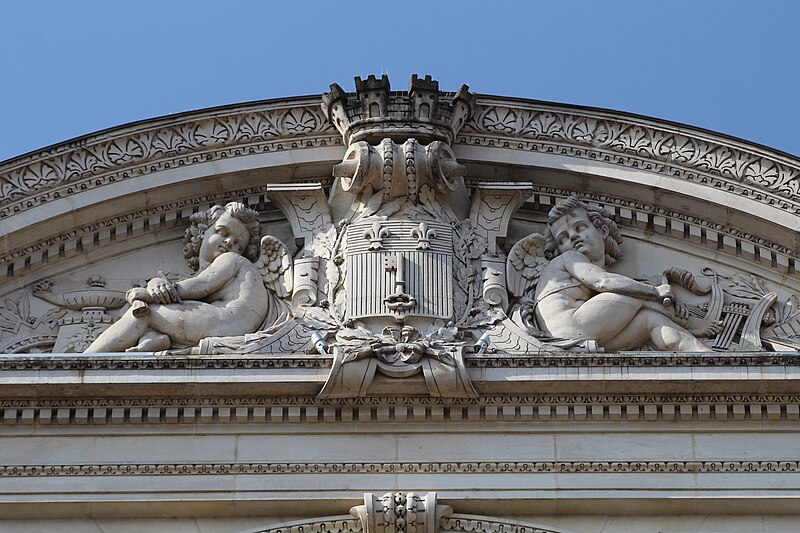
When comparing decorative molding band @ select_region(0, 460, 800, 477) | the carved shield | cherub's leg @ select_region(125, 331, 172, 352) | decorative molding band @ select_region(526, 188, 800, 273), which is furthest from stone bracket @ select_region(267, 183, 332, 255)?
decorative molding band @ select_region(0, 460, 800, 477)

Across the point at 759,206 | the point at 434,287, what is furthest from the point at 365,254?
the point at 759,206

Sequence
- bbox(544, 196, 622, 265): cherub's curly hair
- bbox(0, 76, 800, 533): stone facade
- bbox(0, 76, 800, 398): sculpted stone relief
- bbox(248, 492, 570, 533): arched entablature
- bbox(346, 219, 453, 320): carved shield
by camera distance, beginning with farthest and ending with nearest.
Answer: bbox(544, 196, 622, 265): cherub's curly hair → bbox(346, 219, 453, 320): carved shield → bbox(0, 76, 800, 398): sculpted stone relief → bbox(0, 76, 800, 533): stone facade → bbox(248, 492, 570, 533): arched entablature

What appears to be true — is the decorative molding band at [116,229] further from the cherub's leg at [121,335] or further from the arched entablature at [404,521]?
the arched entablature at [404,521]

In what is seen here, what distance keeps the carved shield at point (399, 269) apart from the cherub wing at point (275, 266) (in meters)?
0.51

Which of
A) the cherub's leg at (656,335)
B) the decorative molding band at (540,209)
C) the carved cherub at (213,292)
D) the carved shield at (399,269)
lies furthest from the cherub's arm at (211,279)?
the cherub's leg at (656,335)

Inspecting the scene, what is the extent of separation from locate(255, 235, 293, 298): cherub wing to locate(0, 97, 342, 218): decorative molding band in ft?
2.63

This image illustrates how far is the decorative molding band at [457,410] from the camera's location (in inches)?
639

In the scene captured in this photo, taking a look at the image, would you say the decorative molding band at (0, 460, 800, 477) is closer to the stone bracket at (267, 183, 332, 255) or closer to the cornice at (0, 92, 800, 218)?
the stone bracket at (267, 183, 332, 255)

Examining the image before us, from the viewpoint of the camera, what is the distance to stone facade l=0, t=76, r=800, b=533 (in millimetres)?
15961

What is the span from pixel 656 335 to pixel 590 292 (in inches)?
23.6

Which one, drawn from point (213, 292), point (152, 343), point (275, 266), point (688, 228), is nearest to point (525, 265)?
point (688, 228)

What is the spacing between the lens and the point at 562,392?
16234mm

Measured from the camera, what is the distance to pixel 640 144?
1756 centimetres

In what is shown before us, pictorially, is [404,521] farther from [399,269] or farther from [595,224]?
[595,224]
